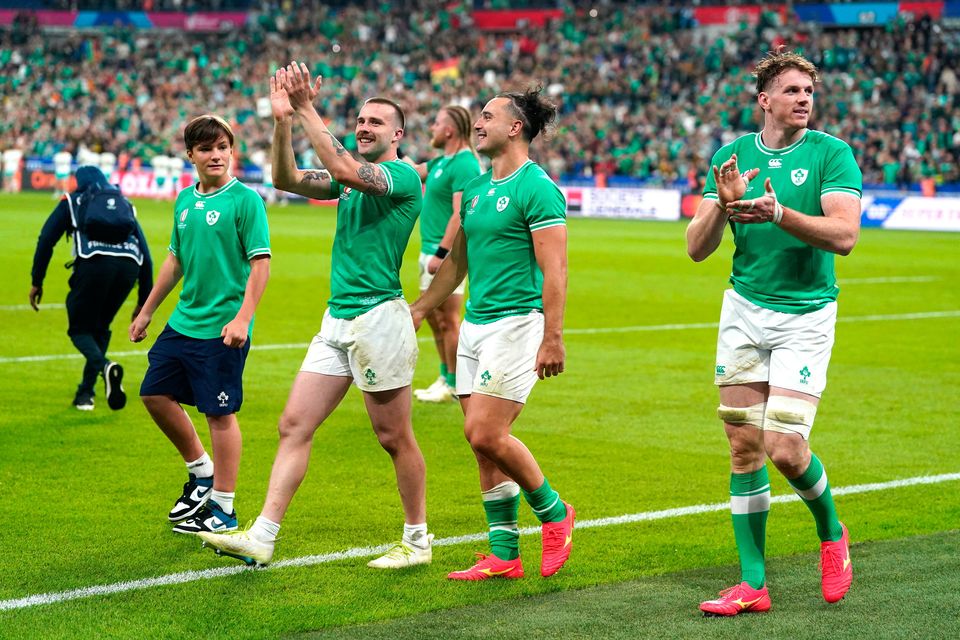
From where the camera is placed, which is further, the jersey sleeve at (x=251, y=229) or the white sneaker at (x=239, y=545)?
the jersey sleeve at (x=251, y=229)

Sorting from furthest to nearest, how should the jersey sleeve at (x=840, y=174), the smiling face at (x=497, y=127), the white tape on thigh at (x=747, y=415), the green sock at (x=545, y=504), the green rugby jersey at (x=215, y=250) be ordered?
the green rugby jersey at (x=215, y=250)
the green sock at (x=545, y=504)
the smiling face at (x=497, y=127)
the white tape on thigh at (x=747, y=415)
the jersey sleeve at (x=840, y=174)

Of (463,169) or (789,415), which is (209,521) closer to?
(789,415)

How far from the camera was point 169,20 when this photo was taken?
65875 mm

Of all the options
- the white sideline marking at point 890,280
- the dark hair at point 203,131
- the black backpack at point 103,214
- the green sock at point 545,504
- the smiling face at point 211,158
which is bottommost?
the white sideline marking at point 890,280

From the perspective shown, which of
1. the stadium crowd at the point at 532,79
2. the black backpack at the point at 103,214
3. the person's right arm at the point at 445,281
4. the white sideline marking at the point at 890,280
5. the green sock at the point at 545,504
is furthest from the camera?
the stadium crowd at the point at 532,79

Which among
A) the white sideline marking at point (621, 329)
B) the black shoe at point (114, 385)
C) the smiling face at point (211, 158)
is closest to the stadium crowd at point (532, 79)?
the white sideline marking at point (621, 329)

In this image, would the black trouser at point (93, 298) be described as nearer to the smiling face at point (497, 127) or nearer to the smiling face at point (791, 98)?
the smiling face at point (497, 127)

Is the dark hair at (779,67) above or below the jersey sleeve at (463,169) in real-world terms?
above

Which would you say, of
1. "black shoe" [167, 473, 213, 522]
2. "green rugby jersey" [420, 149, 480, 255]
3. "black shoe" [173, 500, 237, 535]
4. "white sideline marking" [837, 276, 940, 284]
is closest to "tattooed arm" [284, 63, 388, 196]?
"black shoe" [173, 500, 237, 535]

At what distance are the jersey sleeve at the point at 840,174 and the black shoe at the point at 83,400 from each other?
6679 mm

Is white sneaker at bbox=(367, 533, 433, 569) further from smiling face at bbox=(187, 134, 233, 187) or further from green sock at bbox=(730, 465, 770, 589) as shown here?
smiling face at bbox=(187, 134, 233, 187)

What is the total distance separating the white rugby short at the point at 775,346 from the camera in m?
5.50

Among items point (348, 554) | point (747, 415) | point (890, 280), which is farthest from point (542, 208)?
point (890, 280)

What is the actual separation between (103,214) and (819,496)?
20.7 ft
